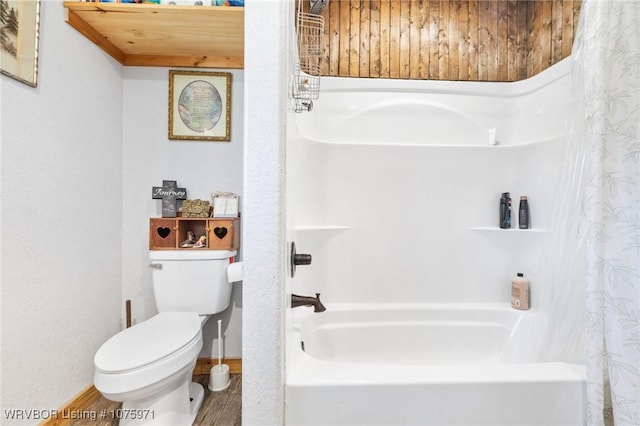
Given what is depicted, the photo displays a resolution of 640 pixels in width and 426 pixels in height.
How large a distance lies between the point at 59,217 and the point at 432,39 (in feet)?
7.97

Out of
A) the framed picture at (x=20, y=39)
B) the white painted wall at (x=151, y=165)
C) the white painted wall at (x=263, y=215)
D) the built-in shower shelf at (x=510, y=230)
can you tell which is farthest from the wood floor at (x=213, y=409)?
the built-in shower shelf at (x=510, y=230)

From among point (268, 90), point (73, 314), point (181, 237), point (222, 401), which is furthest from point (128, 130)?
point (222, 401)

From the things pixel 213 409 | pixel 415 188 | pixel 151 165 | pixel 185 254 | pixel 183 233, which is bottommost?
pixel 213 409

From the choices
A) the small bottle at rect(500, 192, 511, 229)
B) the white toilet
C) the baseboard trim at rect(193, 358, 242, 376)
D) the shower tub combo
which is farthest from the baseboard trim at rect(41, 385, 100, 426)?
the small bottle at rect(500, 192, 511, 229)

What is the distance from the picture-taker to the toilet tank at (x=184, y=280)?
1.75 m

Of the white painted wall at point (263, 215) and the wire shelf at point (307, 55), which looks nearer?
the white painted wall at point (263, 215)

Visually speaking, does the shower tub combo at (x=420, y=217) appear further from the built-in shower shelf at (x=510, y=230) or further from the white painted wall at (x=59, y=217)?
the white painted wall at (x=59, y=217)

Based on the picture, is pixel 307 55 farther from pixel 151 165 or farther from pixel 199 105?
pixel 151 165

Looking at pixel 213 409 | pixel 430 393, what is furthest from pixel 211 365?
pixel 430 393

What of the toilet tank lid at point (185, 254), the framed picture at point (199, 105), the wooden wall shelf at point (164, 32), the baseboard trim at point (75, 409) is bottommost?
the baseboard trim at point (75, 409)

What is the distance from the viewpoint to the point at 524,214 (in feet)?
5.86

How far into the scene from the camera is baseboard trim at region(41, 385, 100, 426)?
56.6 inches

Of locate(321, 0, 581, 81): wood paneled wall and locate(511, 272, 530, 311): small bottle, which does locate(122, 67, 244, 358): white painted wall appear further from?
locate(511, 272, 530, 311): small bottle

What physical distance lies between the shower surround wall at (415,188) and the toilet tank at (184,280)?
2.12ft
